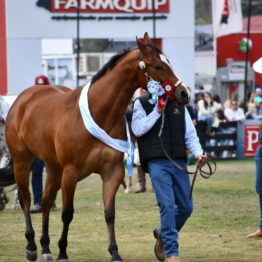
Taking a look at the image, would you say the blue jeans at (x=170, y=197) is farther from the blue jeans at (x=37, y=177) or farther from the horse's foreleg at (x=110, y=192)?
the blue jeans at (x=37, y=177)

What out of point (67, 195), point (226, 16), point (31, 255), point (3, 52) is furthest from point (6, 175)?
point (226, 16)

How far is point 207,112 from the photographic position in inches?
992

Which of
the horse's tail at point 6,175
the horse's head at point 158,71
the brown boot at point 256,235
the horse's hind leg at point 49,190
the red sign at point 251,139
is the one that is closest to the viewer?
the horse's head at point 158,71

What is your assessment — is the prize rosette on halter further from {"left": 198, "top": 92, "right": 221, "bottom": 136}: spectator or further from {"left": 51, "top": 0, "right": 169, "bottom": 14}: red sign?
{"left": 51, "top": 0, "right": 169, "bottom": 14}: red sign

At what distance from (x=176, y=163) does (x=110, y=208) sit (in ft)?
3.05

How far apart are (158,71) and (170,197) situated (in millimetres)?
1148

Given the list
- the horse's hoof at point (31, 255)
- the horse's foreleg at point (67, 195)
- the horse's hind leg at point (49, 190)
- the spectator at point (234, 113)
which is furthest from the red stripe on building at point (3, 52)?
the horse's foreleg at point (67, 195)

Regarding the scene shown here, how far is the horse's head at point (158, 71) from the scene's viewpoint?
26.5 ft

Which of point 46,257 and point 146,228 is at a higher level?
point 46,257

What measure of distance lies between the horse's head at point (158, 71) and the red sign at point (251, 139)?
15929mm

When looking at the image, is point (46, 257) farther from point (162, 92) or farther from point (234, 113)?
point (234, 113)

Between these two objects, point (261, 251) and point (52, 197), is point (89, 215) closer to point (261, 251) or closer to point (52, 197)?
point (52, 197)

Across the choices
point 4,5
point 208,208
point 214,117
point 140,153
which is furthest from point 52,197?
point 4,5

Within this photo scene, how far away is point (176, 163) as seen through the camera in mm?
8305
